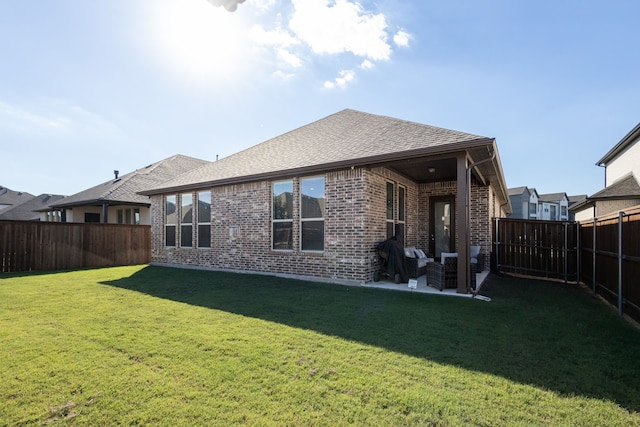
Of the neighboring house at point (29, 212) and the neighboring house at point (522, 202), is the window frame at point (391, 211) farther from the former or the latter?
the neighboring house at point (522, 202)

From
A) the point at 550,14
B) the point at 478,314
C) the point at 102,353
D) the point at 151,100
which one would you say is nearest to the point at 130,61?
the point at 151,100

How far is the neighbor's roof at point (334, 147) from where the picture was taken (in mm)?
6496

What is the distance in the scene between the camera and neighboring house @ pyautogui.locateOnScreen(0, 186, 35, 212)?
37.5 metres

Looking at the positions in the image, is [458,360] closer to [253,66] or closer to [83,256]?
[253,66]

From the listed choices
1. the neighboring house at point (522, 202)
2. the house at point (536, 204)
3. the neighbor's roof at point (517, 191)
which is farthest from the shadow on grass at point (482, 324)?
the neighbor's roof at point (517, 191)

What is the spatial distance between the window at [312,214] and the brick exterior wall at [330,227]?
15cm

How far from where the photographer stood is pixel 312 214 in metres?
8.00

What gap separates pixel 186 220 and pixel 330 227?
6.15 m

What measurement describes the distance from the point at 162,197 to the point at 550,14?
42.5 ft

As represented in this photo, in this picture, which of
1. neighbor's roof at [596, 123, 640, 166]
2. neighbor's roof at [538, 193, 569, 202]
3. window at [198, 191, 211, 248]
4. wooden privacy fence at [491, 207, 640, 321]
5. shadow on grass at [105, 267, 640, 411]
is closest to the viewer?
shadow on grass at [105, 267, 640, 411]

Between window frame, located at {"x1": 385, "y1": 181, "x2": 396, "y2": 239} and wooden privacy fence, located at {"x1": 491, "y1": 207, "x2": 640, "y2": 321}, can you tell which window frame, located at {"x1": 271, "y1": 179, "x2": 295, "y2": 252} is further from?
wooden privacy fence, located at {"x1": 491, "y1": 207, "x2": 640, "y2": 321}

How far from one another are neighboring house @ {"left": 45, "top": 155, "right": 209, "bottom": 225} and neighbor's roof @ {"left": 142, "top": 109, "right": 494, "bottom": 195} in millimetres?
4632

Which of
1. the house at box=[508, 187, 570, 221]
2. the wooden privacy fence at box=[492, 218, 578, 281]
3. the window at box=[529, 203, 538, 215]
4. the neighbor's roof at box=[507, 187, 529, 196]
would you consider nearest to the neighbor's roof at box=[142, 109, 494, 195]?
the wooden privacy fence at box=[492, 218, 578, 281]

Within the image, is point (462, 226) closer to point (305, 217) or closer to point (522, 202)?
point (305, 217)
